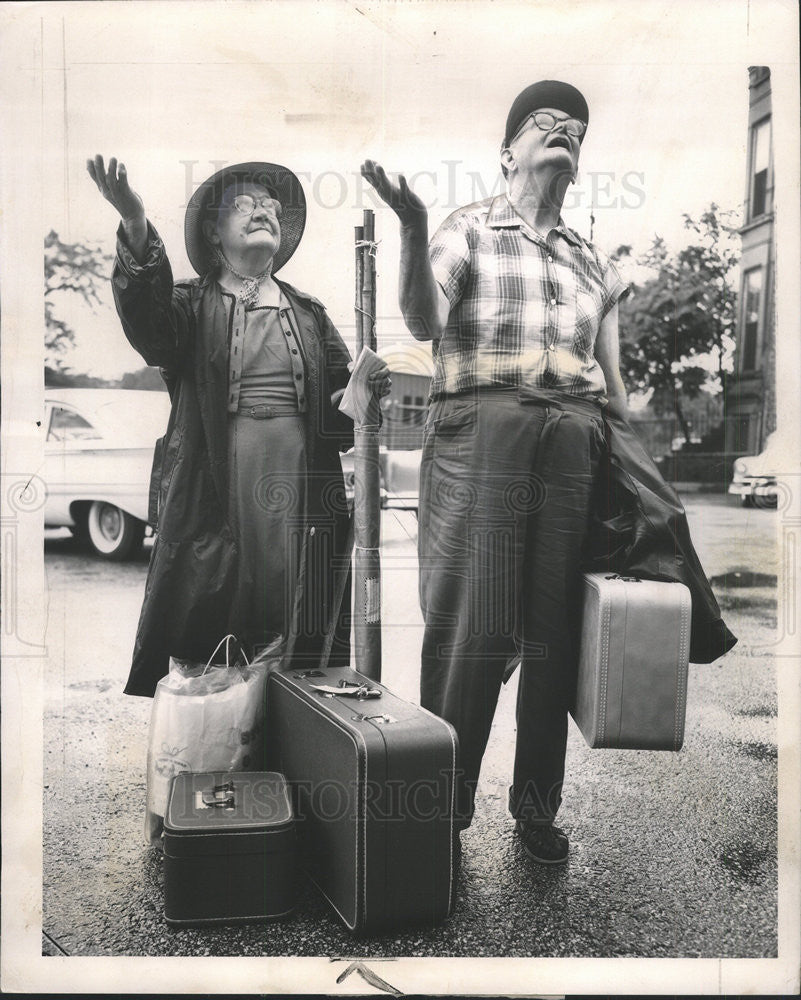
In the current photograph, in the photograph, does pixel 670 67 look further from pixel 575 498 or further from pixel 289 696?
pixel 289 696

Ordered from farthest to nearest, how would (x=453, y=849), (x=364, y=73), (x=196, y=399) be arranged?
(x=196, y=399) < (x=364, y=73) < (x=453, y=849)

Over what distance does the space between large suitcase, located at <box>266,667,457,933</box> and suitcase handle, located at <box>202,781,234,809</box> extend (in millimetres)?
235

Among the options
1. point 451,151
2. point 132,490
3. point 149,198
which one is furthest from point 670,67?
point 132,490

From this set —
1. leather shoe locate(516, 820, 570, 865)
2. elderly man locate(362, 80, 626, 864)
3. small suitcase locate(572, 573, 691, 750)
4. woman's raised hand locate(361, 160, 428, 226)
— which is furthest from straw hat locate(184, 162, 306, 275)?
leather shoe locate(516, 820, 570, 865)

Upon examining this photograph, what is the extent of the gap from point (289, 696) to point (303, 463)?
0.70 meters

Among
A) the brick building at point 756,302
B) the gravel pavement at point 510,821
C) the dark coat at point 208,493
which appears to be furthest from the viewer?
the dark coat at point 208,493

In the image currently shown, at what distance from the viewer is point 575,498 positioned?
2.68m

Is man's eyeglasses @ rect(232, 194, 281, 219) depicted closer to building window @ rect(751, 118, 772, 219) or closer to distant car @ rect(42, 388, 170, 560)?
distant car @ rect(42, 388, 170, 560)

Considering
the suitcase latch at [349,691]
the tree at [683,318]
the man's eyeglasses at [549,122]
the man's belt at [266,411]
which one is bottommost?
the suitcase latch at [349,691]

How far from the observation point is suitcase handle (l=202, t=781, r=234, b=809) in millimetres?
2480

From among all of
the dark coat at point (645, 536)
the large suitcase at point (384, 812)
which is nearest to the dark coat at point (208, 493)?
the large suitcase at point (384, 812)

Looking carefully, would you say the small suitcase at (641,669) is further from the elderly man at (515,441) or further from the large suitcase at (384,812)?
the large suitcase at (384,812)

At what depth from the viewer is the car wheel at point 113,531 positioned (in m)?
2.83

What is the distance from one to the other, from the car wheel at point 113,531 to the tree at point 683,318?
157 centimetres
